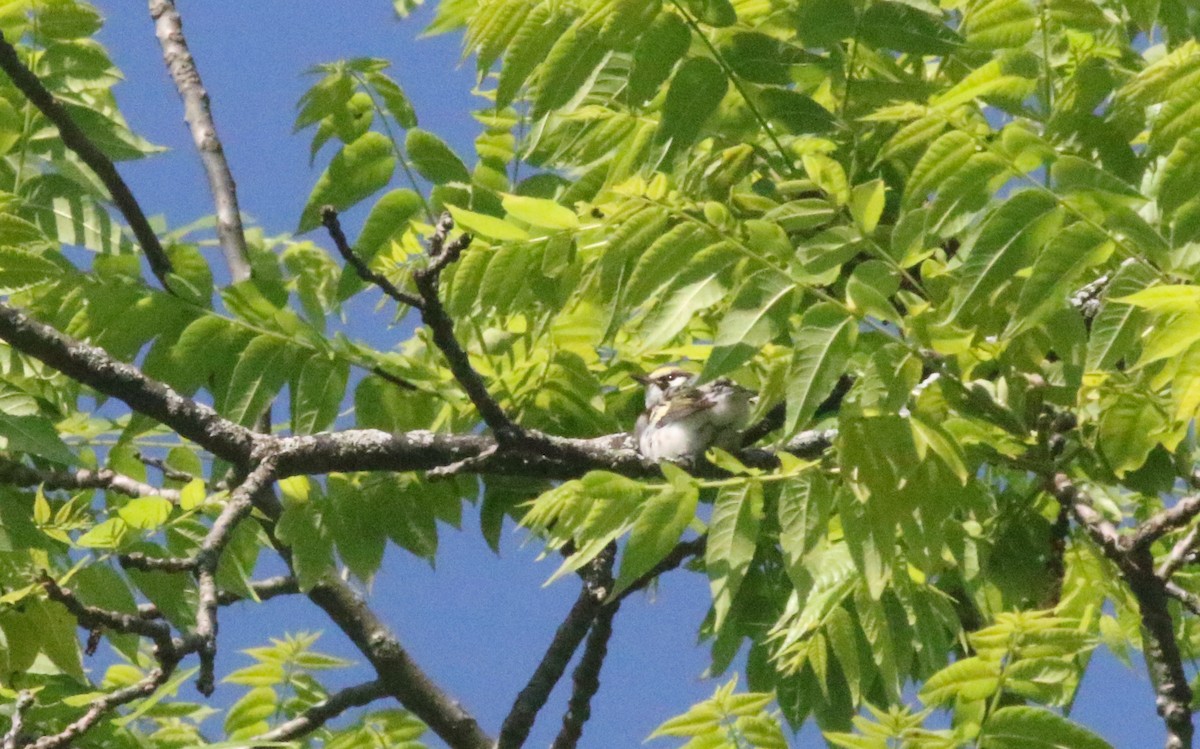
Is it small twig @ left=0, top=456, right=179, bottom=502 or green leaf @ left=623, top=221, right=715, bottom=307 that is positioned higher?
small twig @ left=0, top=456, right=179, bottom=502

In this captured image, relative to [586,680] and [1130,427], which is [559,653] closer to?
[586,680]

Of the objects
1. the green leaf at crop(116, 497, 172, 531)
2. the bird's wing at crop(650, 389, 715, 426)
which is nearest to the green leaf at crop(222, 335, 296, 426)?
the green leaf at crop(116, 497, 172, 531)

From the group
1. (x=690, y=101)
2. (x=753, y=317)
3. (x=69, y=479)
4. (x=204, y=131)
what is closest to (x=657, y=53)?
(x=690, y=101)

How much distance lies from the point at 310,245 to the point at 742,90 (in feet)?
10.5

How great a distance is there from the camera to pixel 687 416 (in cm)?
465

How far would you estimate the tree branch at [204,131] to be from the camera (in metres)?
5.75

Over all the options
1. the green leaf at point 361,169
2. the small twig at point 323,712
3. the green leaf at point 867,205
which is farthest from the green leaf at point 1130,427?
the small twig at point 323,712

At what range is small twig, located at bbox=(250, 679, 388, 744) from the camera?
4.94m

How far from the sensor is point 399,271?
4.66 meters

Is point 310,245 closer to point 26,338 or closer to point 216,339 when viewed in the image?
point 216,339

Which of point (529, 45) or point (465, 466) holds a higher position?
point (529, 45)

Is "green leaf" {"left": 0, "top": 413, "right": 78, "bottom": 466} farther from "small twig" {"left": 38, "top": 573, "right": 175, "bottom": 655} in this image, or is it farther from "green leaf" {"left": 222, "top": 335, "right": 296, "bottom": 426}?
"small twig" {"left": 38, "top": 573, "right": 175, "bottom": 655}

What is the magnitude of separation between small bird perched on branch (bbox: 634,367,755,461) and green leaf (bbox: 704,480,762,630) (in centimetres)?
85

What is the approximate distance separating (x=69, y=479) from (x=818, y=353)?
8.12ft
